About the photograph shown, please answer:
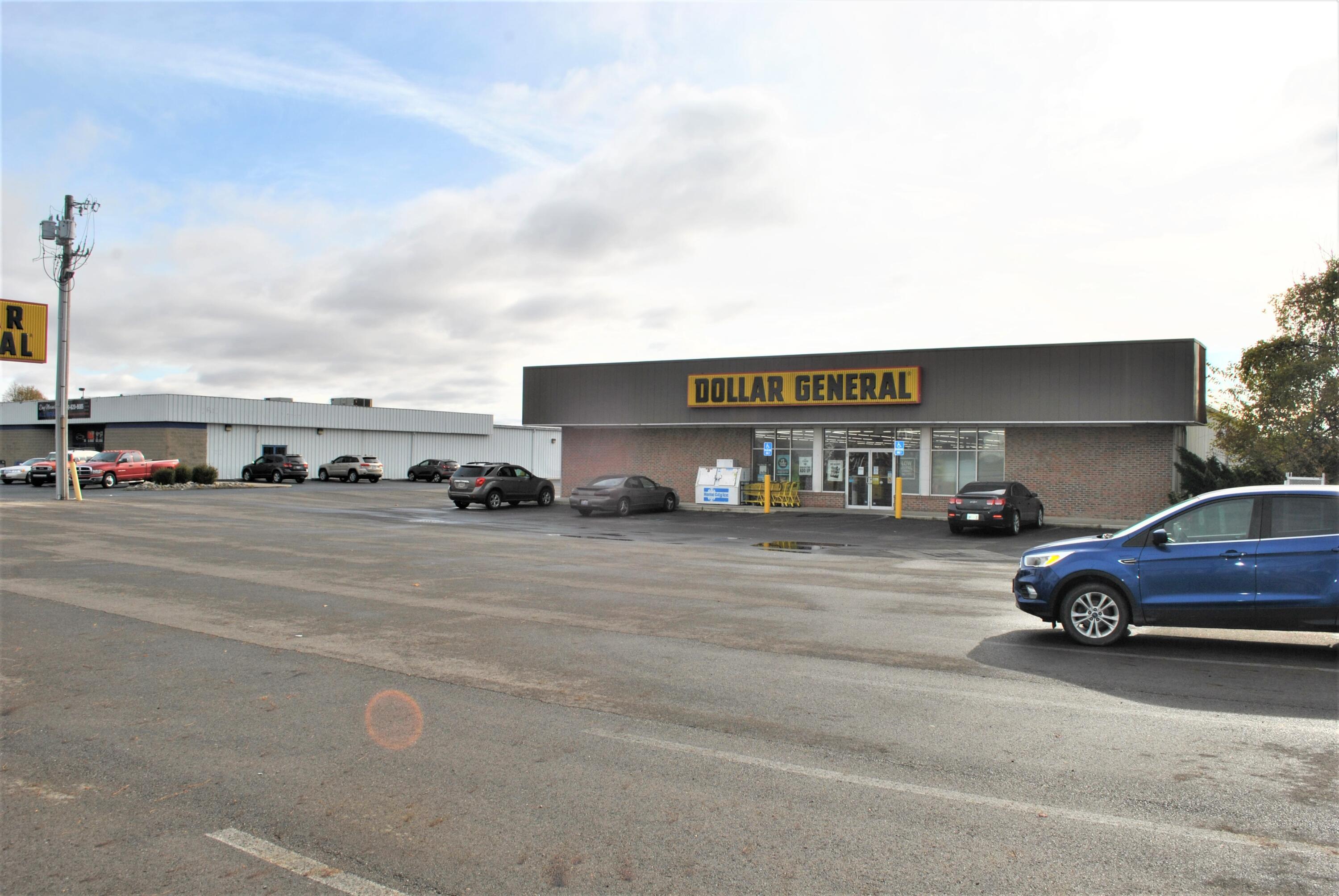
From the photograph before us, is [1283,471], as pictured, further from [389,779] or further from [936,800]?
[389,779]

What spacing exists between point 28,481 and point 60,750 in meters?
50.1

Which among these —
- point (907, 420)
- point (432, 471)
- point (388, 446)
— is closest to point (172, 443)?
point (388, 446)

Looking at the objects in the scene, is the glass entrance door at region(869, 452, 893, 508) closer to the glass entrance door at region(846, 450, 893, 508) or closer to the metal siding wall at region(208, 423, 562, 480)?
the glass entrance door at region(846, 450, 893, 508)

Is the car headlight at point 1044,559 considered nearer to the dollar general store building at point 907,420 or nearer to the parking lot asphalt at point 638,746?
the parking lot asphalt at point 638,746

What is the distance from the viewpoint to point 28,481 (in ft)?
152

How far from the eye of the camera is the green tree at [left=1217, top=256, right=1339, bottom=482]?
2712 cm

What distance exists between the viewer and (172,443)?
5609 centimetres

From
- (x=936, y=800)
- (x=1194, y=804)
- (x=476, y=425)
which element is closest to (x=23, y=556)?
(x=936, y=800)

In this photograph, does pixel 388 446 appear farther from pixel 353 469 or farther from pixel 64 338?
pixel 64 338

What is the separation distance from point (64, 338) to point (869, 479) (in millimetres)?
29874

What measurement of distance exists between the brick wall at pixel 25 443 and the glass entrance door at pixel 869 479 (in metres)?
60.6

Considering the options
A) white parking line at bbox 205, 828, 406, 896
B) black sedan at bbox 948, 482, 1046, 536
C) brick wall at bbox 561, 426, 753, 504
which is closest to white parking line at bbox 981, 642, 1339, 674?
white parking line at bbox 205, 828, 406, 896

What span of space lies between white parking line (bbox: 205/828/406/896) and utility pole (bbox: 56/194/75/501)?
110ft

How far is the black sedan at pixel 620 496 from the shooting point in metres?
30.8
